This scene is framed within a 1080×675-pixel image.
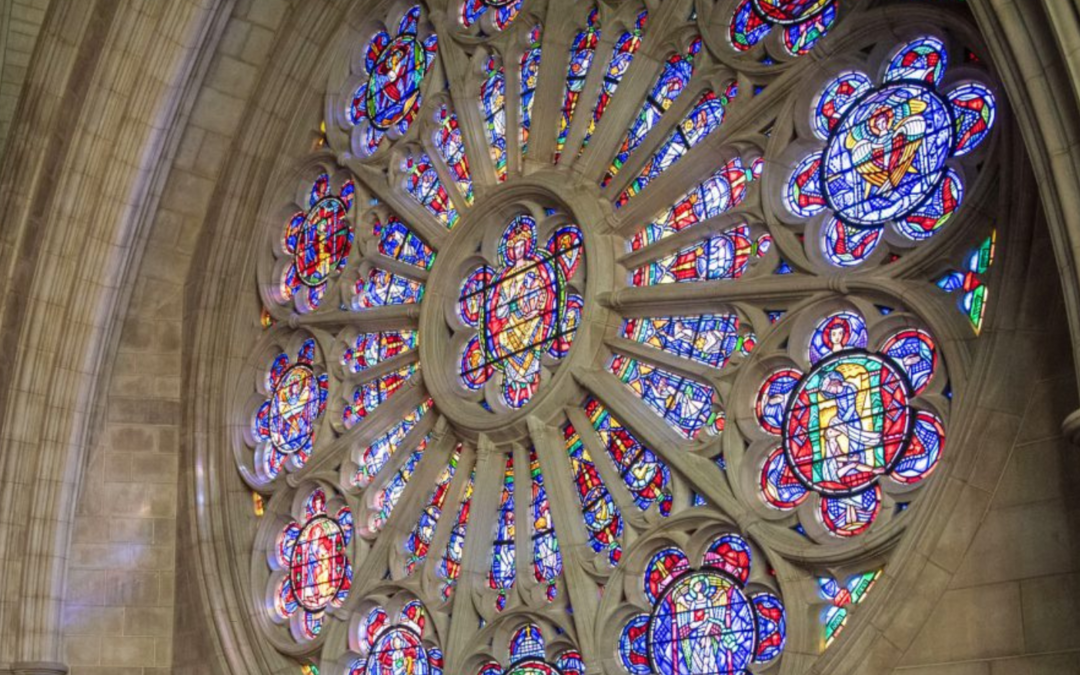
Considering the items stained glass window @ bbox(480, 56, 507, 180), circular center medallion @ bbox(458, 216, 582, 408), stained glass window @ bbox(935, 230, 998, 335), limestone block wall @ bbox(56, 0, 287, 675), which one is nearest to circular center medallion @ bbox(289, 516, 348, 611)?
limestone block wall @ bbox(56, 0, 287, 675)

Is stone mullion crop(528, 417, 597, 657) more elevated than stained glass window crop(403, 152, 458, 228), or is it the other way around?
stained glass window crop(403, 152, 458, 228)

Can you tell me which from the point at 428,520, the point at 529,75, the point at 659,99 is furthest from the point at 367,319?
the point at 659,99

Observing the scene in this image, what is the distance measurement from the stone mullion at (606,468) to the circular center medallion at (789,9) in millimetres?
2184

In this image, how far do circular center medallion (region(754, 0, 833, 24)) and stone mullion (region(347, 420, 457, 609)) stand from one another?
2.77m

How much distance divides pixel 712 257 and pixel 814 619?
1.95m

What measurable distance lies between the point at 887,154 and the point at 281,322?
4299 mm

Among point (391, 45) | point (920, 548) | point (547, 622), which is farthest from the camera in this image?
point (391, 45)

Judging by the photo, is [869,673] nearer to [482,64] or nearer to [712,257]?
[712,257]

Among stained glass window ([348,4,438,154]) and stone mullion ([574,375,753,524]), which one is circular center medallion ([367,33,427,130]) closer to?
stained glass window ([348,4,438,154])

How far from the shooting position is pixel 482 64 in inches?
400

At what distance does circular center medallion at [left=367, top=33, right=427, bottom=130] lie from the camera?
34.7 ft

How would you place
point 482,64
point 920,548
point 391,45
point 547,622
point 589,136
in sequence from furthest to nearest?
point 391,45 → point 482,64 → point 589,136 → point 547,622 → point 920,548

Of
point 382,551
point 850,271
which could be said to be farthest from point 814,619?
point 382,551

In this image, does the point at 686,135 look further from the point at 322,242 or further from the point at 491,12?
the point at 322,242
